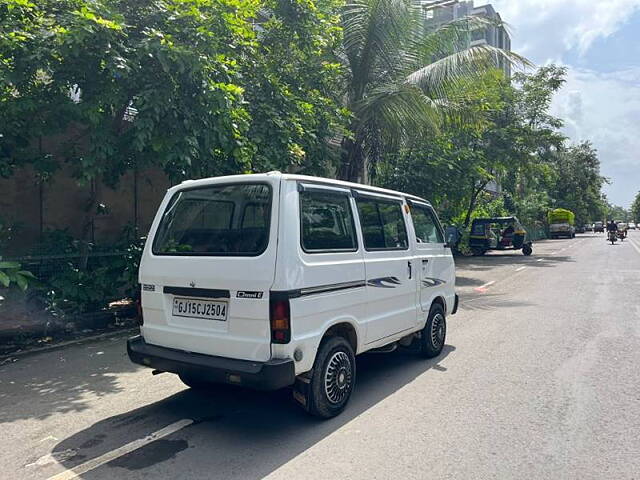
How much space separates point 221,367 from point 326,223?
4.83ft

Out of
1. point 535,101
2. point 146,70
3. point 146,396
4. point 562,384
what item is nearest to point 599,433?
point 562,384

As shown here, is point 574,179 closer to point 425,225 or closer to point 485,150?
point 485,150

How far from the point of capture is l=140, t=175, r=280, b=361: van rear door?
3773 mm

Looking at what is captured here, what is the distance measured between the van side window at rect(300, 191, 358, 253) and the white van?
0.01m

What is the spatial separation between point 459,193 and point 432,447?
15464mm

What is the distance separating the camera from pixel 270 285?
12.1 ft

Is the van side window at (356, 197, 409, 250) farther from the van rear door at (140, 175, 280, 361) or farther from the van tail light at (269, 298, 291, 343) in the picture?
the van tail light at (269, 298, 291, 343)

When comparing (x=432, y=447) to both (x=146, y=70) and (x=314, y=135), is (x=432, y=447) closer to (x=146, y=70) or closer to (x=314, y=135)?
(x=146, y=70)

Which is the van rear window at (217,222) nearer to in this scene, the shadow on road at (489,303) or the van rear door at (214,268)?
the van rear door at (214,268)

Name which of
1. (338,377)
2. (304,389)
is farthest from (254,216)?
(338,377)

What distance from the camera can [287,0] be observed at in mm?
9438

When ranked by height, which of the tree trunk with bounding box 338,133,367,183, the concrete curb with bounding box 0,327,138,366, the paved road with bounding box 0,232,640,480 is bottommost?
the paved road with bounding box 0,232,640,480

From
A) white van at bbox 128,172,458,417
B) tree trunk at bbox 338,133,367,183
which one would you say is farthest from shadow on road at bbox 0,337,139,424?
tree trunk at bbox 338,133,367,183

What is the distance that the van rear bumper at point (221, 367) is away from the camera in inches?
143
